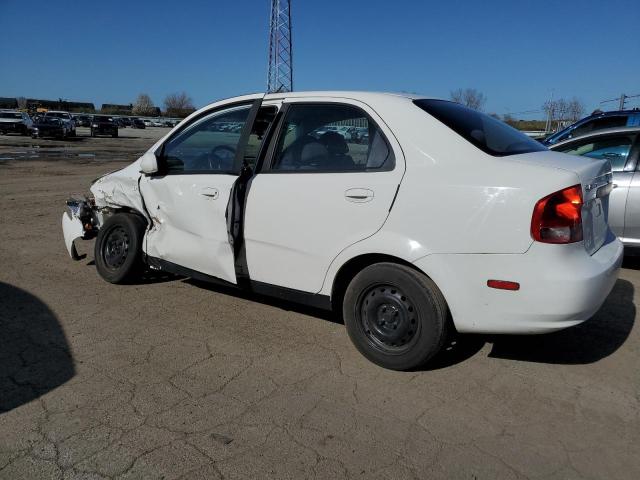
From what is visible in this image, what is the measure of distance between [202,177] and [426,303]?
2099mm

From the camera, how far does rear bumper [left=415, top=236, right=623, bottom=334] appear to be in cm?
294

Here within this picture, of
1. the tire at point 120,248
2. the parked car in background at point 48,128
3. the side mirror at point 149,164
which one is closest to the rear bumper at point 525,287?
the side mirror at point 149,164

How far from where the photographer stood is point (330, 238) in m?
3.57

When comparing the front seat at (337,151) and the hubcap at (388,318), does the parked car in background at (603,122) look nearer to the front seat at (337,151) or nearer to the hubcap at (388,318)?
the front seat at (337,151)

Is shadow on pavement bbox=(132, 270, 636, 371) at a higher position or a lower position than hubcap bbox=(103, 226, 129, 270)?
lower

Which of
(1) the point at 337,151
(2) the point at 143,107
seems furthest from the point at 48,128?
(2) the point at 143,107

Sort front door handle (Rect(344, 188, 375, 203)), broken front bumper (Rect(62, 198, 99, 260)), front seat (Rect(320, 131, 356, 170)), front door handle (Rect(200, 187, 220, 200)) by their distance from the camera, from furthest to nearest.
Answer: broken front bumper (Rect(62, 198, 99, 260)) → front door handle (Rect(200, 187, 220, 200)) → front seat (Rect(320, 131, 356, 170)) → front door handle (Rect(344, 188, 375, 203))

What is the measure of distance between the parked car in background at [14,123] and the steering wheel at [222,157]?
36071mm

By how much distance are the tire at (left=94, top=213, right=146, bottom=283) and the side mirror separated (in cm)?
57

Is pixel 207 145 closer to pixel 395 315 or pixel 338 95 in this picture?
pixel 338 95

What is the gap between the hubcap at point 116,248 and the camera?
510 centimetres

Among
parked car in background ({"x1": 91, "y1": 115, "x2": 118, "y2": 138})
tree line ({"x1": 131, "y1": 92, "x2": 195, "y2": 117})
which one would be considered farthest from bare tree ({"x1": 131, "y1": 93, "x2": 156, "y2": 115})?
parked car in background ({"x1": 91, "y1": 115, "x2": 118, "y2": 138})

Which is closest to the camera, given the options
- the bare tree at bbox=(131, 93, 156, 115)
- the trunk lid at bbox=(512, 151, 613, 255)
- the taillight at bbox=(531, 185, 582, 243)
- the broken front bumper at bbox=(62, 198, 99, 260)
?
the taillight at bbox=(531, 185, 582, 243)

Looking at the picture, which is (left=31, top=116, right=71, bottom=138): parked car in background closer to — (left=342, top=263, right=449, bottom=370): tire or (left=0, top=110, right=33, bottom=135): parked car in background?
(left=0, top=110, right=33, bottom=135): parked car in background
